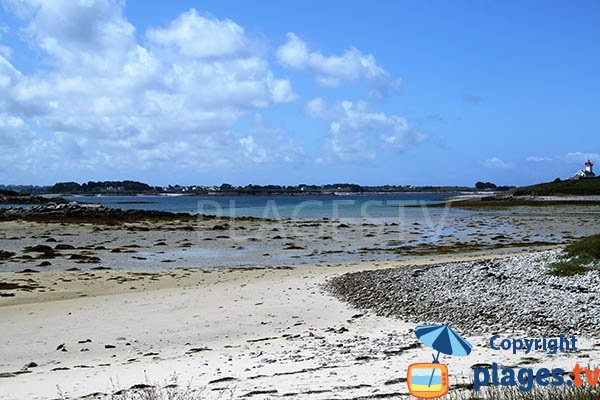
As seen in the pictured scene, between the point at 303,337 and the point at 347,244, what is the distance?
20714mm

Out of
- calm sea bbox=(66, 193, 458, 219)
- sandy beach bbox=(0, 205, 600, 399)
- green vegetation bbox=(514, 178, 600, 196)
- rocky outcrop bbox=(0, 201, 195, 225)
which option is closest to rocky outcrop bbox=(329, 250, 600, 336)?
sandy beach bbox=(0, 205, 600, 399)

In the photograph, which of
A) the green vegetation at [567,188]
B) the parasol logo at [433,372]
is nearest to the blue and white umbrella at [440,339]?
the parasol logo at [433,372]

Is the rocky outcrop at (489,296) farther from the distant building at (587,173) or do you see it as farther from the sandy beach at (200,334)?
the distant building at (587,173)

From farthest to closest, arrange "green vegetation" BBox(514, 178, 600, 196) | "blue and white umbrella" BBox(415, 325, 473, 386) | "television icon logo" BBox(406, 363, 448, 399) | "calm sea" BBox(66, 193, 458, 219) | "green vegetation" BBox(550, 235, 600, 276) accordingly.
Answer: "green vegetation" BBox(514, 178, 600, 196) < "calm sea" BBox(66, 193, 458, 219) < "green vegetation" BBox(550, 235, 600, 276) < "blue and white umbrella" BBox(415, 325, 473, 386) < "television icon logo" BBox(406, 363, 448, 399)

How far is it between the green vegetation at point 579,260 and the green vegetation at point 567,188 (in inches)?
3480

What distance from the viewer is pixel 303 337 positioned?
30.3 ft

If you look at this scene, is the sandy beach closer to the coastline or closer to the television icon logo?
the coastline

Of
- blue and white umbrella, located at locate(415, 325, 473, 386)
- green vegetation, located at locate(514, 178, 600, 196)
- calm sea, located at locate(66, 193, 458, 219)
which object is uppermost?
green vegetation, located at locate(514, 178, 600, 196)

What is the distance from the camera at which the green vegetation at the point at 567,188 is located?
307 feet

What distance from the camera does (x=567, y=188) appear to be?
3883 inches

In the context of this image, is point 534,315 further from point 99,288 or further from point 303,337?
point 99,288

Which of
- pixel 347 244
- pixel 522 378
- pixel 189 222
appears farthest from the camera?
pixel 189 222

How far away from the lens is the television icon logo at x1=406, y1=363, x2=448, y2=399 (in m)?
5.10

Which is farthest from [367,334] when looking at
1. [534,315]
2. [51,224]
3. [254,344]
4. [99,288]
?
[51,224]
